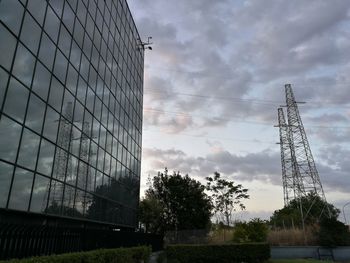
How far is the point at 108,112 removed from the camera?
23.5 meters

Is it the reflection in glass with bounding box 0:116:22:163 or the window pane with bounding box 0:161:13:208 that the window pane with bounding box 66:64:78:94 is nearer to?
the reflection in glass with bounding box 0:116:22:163

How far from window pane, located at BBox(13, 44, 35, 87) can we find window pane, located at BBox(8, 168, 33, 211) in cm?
346

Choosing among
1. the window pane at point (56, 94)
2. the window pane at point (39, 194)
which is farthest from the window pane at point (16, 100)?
the window pane at point (39, 194)

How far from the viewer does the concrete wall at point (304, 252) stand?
28516mm

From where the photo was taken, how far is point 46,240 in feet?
35.1

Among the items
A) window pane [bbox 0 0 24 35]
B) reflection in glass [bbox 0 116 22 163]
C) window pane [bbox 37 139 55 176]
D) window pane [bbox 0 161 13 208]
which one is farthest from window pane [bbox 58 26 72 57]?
window pane [bbox 0 161 13 208]

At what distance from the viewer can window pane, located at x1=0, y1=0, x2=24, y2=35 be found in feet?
38.2

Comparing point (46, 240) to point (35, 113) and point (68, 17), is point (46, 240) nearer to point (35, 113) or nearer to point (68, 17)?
point (35, 113)

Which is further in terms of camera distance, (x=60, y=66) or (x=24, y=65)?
(x=60, y=66)

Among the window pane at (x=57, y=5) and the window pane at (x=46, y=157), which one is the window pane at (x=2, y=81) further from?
the window pane at (x=57, y=5)

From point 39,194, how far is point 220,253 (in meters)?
14.7

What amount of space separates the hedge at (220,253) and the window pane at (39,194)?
1223cm

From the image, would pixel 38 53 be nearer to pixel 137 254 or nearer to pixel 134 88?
pixel 137 254

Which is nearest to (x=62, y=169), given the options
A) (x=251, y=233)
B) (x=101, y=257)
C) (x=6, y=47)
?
(x=101, y=257)
